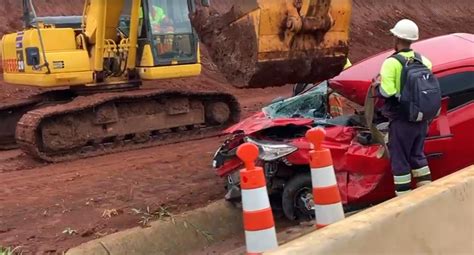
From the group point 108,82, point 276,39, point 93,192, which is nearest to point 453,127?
point 276,39

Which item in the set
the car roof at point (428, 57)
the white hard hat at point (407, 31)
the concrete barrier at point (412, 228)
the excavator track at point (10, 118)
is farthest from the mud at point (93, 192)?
the concrete barrier at point (412, 228)

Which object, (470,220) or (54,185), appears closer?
(470,220)

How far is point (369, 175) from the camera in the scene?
20.5 ft

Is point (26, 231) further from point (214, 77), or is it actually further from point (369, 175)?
point (214, 77)

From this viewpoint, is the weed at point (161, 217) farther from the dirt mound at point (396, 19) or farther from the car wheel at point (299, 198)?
the dirt mound at point (396, 19)

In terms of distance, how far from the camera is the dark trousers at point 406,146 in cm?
609

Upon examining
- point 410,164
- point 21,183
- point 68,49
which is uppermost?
point 68,49

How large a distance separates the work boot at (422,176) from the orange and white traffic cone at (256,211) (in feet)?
7.53

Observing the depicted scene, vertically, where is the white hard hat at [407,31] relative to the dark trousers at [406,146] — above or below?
above

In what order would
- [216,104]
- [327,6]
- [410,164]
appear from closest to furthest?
[410,164]
[327,6]
[216,104]

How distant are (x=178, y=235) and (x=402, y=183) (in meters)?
2.18

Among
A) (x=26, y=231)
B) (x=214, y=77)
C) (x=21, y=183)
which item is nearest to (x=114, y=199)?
(x=26, y=231)

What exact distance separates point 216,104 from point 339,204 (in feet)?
25.4

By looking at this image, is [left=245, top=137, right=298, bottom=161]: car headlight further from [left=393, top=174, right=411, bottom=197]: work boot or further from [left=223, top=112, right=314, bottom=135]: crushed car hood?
[left=393, top=174, right=411, bottom=197]: work boot
